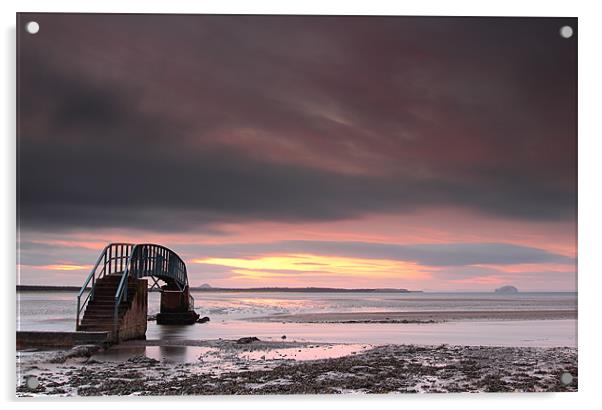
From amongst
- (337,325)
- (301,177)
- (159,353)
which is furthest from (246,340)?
(337,325)

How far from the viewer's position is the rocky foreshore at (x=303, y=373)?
6535mm

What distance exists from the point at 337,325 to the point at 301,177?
4.49 m

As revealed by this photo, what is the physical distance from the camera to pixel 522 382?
22.3 ft

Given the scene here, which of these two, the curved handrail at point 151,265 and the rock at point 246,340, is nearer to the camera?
the curved handrail at point 151,265

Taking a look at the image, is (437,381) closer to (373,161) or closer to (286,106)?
(373,161)

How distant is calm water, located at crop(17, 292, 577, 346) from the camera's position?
7273 mm

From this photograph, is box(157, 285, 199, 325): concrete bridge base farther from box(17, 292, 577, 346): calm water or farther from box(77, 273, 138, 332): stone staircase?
box(77, 273, 138, 332): stone staircase

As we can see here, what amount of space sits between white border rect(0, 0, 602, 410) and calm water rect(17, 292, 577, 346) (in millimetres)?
238

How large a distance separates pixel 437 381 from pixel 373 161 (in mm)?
2076

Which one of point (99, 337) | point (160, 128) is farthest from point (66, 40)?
point (99, 337)

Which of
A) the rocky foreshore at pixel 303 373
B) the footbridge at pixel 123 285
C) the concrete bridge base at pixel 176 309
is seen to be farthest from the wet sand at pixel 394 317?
the rocky foreshore at pixel 303 373

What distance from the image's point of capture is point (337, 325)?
11.4m
